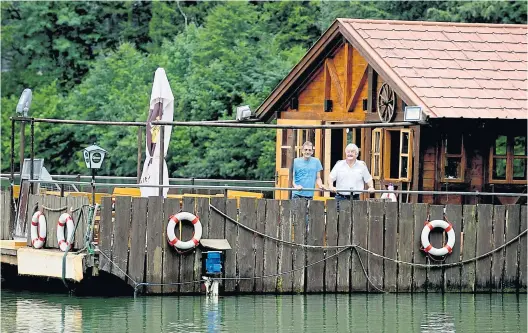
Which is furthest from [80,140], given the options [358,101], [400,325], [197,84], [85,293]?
[400,325]

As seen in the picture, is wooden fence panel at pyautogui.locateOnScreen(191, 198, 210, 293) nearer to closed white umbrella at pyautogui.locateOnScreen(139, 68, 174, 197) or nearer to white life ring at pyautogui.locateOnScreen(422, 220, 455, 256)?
closed white umbrella at pyautogui.locateOnScreen(139, 68, 174, 197)

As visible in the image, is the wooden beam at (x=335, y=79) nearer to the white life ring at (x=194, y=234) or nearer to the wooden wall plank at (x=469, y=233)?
the wooden wall plank at (x=469, y=233)

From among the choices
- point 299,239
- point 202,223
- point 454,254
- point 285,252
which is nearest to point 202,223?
point 202,223

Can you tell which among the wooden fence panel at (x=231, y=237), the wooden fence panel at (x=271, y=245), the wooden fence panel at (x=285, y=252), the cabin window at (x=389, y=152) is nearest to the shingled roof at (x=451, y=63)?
the cabin window at (x=389, y=152)

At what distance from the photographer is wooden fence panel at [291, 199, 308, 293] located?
2370 cm

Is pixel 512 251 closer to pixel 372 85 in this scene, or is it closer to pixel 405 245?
pixel 405 245

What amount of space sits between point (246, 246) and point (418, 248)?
2552mm

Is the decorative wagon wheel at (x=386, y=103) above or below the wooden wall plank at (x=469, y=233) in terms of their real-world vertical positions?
above

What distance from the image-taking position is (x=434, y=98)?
26484 millimetres

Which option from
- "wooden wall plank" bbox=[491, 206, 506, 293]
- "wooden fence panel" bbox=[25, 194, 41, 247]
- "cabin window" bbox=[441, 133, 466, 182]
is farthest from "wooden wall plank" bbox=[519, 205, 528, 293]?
"wooden fence panel" bbox=[25, 194, 41, 247]

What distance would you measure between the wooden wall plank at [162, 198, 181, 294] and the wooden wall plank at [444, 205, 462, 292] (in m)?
3.99

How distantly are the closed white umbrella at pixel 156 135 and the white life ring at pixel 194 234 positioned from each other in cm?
138

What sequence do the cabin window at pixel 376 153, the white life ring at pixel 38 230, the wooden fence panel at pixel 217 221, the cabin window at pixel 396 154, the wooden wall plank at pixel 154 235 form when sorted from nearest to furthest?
the wooden wall plank at pixel 154 235, the wooden fence panel at pixel 217 221, the white life ring at pixel 38 230, the cabin window at pixel 396 154, the cabin window at pixel 376 153

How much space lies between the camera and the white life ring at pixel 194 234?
23.1m
